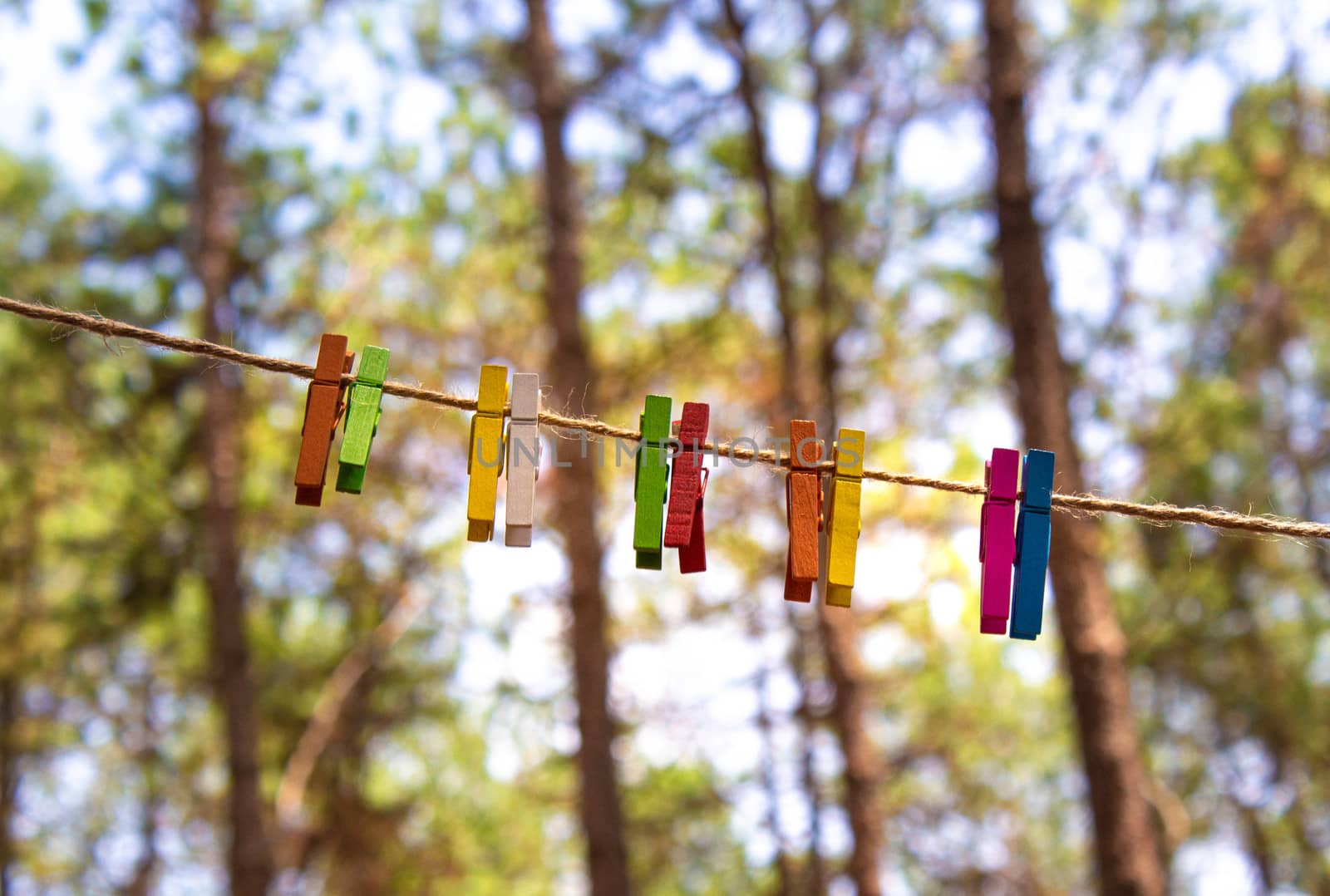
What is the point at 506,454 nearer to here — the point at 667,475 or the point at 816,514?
the point at 667,475

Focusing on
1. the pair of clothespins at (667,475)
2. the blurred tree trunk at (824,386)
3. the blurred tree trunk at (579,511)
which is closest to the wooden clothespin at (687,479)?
the pair of clothespins at (667,475)

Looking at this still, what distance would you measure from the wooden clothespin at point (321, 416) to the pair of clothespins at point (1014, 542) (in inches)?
41.5

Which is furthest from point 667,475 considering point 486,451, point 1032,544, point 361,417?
point 1032,544

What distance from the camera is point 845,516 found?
177 centimetres

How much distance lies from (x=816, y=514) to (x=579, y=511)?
128 inches

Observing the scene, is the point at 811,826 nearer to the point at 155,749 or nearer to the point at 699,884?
the point at 699,884

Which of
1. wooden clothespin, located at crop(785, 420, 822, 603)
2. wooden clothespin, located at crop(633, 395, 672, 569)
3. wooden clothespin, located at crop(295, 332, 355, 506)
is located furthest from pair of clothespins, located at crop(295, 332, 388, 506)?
wooden clothespin, located at crop(785, 420, 822, 603)

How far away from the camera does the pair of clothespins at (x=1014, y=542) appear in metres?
1.72

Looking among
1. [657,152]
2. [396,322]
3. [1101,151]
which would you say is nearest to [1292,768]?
[1101,151]

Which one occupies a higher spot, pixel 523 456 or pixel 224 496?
pixel 224 496

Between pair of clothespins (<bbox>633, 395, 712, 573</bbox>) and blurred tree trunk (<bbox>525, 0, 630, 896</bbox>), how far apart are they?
2.56 meters

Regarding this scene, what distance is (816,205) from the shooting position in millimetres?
6484

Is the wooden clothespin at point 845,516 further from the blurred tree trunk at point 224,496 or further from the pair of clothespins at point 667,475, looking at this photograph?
the blurred tree trunk at point 224,496

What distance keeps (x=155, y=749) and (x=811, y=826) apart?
607cm
